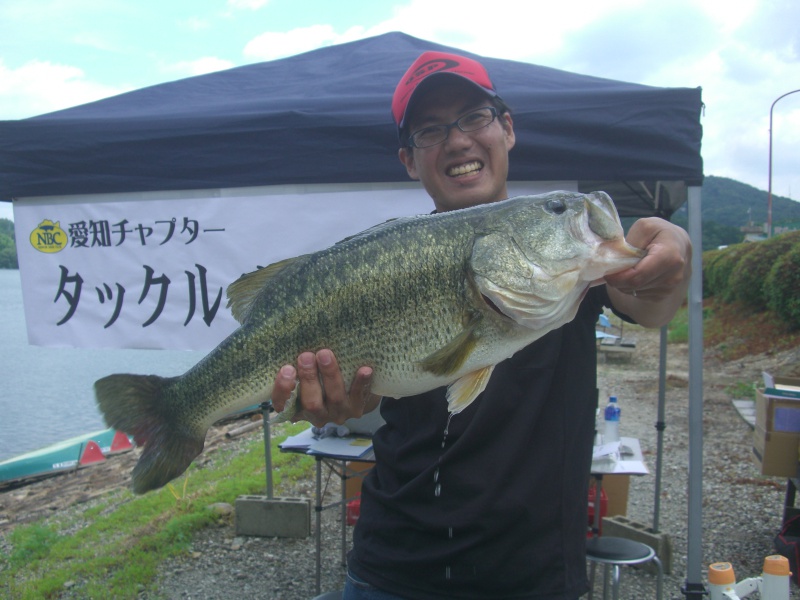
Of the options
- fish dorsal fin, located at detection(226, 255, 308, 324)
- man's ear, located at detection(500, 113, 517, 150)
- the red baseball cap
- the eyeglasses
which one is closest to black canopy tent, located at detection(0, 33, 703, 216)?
man's ear, located at detection(500, 113, 517, 150)

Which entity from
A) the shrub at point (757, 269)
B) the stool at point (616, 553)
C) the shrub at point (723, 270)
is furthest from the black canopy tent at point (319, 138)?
the shrub at point (723, 270)

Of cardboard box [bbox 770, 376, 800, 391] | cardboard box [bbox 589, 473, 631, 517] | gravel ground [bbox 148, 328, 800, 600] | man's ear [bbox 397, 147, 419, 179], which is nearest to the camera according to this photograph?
man's ear [bbox 397, 147, 419, 179]

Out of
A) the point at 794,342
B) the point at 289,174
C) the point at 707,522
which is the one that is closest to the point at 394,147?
the point at 289,174

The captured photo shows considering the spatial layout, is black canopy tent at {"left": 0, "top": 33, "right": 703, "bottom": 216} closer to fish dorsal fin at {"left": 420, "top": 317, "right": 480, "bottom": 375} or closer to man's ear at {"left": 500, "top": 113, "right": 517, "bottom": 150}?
man's ear at {"left": 500, "top": 113, "right": 517, "bottom": 150}

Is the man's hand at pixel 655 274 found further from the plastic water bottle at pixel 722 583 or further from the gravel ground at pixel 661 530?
the gravel ground at pixel 661 530

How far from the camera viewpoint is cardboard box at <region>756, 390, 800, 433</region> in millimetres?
4605

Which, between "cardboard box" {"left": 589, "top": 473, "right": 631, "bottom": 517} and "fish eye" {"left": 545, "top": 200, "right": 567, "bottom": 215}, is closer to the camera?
"fish eye" {"left": 545, "top": 200, "right": 567, "bottom": 215}

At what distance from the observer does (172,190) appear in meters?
3.63

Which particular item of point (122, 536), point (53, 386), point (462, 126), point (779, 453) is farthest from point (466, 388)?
point (53, 386)

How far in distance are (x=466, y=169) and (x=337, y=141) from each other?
1.36m

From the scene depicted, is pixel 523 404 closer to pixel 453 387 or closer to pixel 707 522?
pixel 453 387

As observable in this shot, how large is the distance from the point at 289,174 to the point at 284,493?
419cm

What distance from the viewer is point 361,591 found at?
2010mm

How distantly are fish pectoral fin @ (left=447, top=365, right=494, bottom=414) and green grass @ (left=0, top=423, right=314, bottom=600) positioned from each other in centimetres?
394
